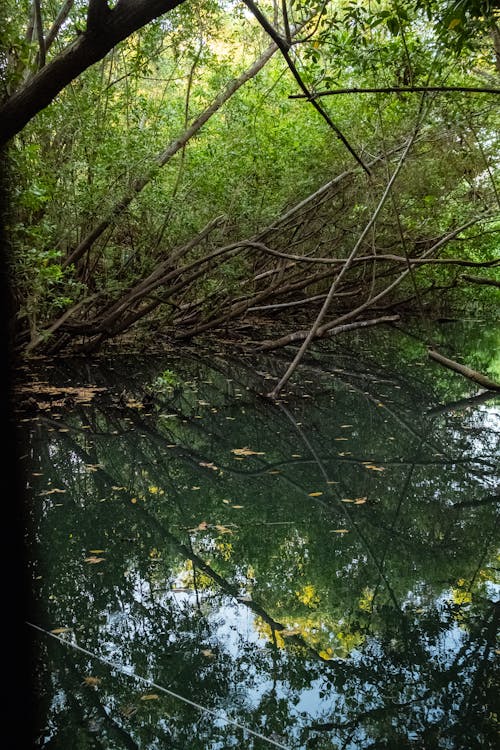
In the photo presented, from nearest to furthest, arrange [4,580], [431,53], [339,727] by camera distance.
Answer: [4,580], [339,727], [431,53]

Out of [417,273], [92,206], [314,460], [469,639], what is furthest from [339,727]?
[417,273]

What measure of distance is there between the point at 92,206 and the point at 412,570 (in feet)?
24.9

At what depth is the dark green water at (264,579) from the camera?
2660mm

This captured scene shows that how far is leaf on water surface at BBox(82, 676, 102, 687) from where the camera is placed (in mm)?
2811

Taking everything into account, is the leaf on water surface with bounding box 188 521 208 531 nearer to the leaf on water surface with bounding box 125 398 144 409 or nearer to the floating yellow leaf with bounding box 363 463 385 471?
the floating yellow leaf with bounding box 363 463 385 471

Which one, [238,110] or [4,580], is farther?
[238,110]

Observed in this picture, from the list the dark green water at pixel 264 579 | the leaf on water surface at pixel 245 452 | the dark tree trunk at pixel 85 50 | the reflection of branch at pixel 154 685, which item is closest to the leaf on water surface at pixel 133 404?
the dark green water at pixel 264 579

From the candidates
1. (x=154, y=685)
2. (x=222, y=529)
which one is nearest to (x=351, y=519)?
(x=222, y=529)

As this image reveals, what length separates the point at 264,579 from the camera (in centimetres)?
388

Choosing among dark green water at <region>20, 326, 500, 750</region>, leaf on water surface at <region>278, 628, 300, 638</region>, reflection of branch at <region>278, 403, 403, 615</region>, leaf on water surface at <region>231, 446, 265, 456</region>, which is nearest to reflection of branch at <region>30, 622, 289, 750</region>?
dark green water at <region>20, 326, 500, 750</region>

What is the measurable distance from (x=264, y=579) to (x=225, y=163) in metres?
9.83

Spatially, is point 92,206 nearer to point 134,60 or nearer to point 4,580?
point 134,60

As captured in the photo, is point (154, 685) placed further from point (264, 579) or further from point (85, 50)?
point (85, 50)

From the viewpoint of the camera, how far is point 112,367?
37.8 ft
